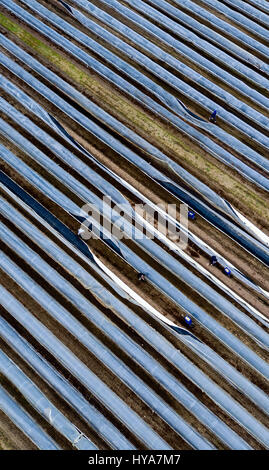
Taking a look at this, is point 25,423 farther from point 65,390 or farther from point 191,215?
point 191,215

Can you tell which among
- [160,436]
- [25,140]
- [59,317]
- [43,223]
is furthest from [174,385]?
[25,140]

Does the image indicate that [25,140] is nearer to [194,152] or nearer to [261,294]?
[194,152]

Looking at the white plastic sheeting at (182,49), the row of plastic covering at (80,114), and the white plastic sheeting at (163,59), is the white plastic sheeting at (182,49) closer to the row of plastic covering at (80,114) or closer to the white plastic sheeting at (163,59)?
the white plastic sheeting at (163,59)

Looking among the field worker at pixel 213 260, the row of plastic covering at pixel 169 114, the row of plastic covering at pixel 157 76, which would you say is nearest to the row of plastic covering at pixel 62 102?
the field worker at pixel 213 260

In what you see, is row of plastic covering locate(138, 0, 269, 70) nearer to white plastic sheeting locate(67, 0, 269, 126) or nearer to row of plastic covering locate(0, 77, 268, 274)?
white plastic sheeting locate(67, 0, 269, 126)
